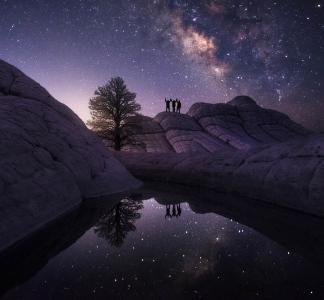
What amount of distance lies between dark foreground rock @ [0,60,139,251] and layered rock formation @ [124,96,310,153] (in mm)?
14099

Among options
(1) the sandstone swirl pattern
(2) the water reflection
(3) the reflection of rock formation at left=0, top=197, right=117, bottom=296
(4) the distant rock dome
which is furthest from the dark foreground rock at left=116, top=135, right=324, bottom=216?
(4) the distant rock dome

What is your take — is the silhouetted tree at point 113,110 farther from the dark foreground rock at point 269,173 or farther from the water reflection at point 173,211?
the water reflection at point 173,211

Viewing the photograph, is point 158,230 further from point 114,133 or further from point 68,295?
point 114,133

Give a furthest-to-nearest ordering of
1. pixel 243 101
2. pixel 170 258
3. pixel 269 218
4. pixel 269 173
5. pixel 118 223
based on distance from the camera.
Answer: pixel 243 101 → pixel 269 173 → pixel 269 218 → pixel 118 223 → pixel 170 258

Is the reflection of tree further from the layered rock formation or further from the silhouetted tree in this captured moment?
the layered rock formation

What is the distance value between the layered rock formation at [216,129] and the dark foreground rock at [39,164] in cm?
1410

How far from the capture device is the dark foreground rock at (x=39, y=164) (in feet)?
11.7

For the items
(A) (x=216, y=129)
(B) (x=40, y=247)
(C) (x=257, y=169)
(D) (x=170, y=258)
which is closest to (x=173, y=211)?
(D) (x=170, y=258)

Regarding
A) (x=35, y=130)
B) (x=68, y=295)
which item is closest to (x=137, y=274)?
(x=68, y=295)

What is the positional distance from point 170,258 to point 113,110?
663 inches

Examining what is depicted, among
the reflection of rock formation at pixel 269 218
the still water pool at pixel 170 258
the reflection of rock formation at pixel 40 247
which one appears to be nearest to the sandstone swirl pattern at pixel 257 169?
the reflection of rock formation at pixel 269 218

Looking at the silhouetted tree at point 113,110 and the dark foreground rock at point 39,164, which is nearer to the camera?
the dark foreground rock at point 39,164

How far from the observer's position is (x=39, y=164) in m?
4.74

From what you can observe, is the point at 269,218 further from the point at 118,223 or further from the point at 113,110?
the point at 113,110
